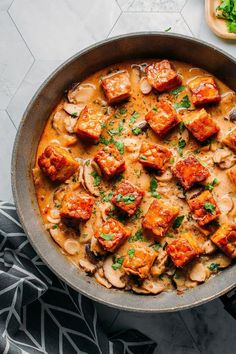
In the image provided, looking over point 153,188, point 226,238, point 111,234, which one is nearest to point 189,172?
point 153,188

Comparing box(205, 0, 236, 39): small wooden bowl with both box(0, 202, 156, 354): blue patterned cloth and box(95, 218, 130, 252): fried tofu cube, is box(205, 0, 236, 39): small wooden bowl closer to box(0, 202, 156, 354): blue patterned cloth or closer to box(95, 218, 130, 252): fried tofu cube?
box(95, 218, 130, 252): fried tofu cube

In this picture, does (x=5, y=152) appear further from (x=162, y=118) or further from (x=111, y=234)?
(x=162, y=118)

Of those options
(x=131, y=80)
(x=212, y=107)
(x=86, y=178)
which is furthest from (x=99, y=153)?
(x=212, y=107)

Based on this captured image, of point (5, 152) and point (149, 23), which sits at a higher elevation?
point (149, 23)

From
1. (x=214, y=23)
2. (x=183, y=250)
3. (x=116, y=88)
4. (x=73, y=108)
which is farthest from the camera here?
(x=214, y=23)

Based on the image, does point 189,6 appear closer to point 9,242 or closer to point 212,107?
point 212,107

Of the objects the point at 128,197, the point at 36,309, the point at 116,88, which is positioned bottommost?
the point at 36,309

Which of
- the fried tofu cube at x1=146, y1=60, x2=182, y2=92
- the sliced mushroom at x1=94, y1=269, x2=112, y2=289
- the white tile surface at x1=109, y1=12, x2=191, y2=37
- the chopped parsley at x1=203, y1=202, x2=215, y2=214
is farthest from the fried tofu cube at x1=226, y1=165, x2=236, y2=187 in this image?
the white tile surface at x1=109, y1=12, x2=191, y2=37

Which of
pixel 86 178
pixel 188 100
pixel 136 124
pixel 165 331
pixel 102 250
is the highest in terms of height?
pixel 188 100
